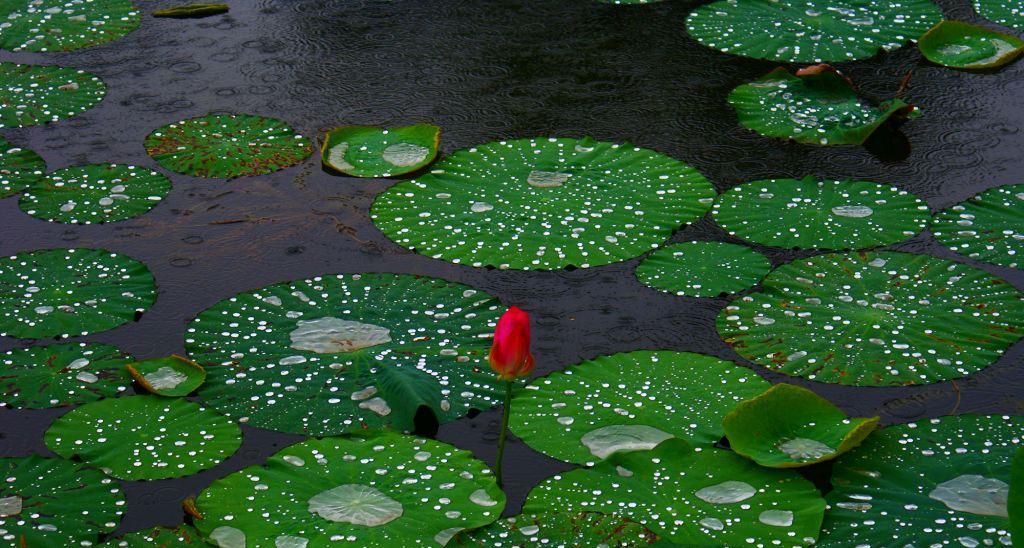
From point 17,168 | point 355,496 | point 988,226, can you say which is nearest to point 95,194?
point 17,168

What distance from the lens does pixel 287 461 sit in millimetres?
2320

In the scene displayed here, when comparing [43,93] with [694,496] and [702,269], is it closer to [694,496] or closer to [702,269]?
[702,269]

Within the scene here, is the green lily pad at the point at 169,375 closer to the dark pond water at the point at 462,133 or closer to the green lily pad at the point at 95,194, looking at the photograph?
the dark pond water at the point at 462,133

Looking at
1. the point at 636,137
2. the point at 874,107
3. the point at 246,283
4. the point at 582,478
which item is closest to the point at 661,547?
the point at 582,478

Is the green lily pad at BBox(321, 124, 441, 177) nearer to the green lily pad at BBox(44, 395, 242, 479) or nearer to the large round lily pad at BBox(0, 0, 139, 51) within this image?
the green lily pad at BBox(44, 395, 242, 479)

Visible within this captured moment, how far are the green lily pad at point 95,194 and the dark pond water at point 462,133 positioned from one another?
0.04 m

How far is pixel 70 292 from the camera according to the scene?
293 centimetres

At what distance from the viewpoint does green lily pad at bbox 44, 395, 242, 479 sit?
2359 millimetres

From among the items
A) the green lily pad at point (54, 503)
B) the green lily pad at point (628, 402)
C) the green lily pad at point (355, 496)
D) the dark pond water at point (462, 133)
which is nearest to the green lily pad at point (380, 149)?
the dark pond water at point (462, 133)

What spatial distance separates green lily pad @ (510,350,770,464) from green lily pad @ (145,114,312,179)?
138 cm

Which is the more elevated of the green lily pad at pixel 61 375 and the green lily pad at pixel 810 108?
the green lily pad at pixel 810 108

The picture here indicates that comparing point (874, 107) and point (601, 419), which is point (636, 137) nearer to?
point (874, 107)

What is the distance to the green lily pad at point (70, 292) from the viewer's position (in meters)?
2.81

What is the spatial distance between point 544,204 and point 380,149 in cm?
61
